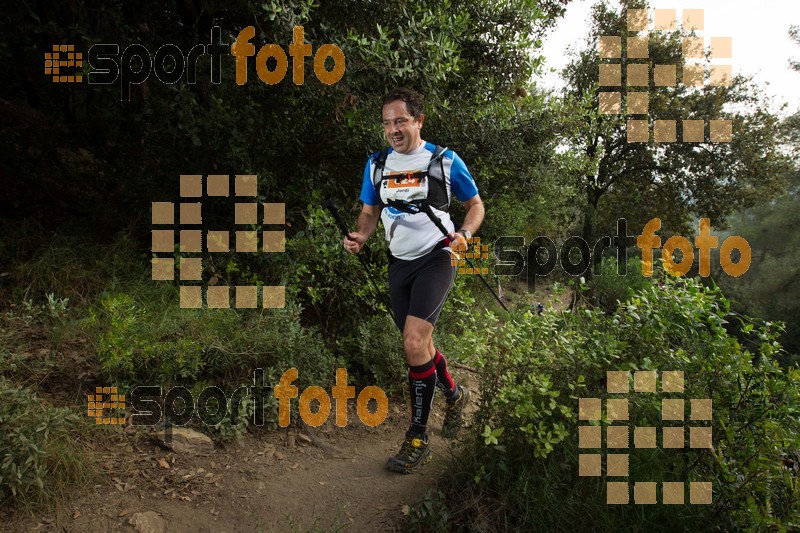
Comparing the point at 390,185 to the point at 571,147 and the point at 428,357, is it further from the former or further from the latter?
the point at 571,147

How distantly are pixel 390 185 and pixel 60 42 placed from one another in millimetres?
4707

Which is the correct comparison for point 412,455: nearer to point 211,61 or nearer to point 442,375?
point 442,375

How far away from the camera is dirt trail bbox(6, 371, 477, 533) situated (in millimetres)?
3508

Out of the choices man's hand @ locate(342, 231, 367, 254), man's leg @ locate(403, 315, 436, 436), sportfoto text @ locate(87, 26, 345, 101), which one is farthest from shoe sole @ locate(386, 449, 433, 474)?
sportfoto text @ locate(87, 26, 345, 101)

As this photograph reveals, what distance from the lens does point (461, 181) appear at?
3.98 metres

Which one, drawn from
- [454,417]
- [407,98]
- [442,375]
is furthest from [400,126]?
[454,417]

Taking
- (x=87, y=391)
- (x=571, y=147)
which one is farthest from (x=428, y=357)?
(x=571, y=147)

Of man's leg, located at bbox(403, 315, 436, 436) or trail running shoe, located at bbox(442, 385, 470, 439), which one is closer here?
man's leg, located at bbox(403, 315, 436, 436)

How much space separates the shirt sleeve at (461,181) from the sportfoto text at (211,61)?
1.93 m

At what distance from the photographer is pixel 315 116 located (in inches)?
227

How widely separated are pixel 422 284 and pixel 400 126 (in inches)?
46.2

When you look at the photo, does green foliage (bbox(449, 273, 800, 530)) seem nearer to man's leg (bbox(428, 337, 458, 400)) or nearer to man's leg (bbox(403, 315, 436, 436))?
man's leg (bbox(403, 315, 436, 436))

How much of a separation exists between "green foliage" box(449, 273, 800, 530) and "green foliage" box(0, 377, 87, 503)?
2640mm

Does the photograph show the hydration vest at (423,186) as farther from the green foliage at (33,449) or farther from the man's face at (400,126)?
the green foliage at (33,449)
